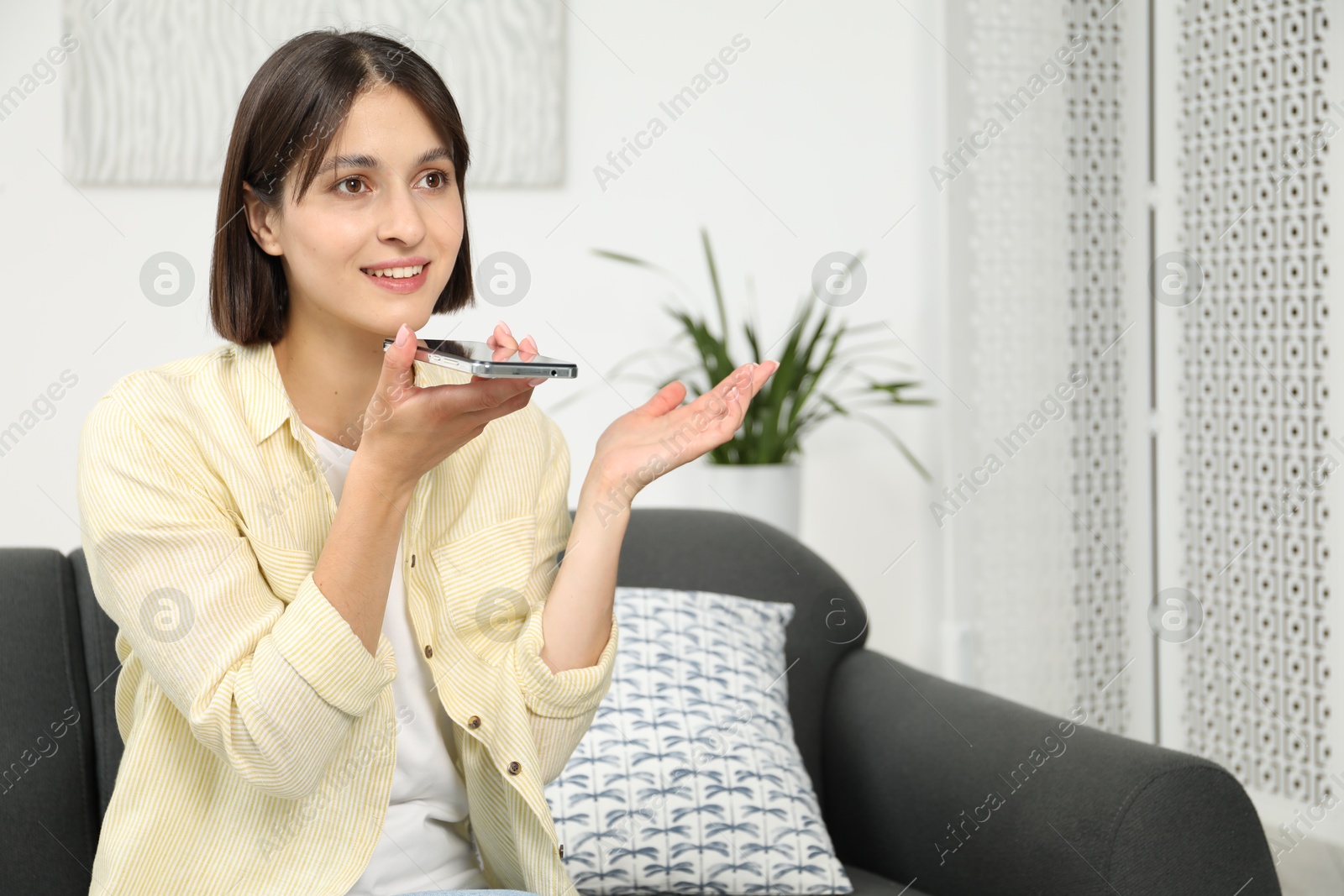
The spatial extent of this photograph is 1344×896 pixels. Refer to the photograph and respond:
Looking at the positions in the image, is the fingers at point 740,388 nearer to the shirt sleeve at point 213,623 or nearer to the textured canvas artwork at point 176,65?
the shirt sleeve at point 213,623

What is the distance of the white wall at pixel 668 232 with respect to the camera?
2885mm

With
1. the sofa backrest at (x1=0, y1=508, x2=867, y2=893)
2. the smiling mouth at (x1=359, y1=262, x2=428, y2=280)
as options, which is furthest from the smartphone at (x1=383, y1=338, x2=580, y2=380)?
the sofa backrest at (x1=0, y1=508, x2=867, y2=893)

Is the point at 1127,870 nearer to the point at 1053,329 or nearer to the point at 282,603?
the point at 282,603

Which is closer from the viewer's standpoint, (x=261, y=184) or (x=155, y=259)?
(x=261, y=184)

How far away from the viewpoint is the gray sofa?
1359 mm

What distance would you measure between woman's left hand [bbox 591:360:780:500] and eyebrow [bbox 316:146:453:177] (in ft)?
1.06

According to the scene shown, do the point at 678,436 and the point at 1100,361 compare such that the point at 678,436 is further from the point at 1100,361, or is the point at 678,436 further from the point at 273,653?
the point at 1100,361

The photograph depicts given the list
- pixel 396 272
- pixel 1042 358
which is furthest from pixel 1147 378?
pixel 396 272

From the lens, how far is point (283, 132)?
112cm

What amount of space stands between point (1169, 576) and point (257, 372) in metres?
2.59

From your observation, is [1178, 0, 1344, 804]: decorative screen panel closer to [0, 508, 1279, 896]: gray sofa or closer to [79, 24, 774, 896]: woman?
[0, 508, 1279, 896]: gray sofa

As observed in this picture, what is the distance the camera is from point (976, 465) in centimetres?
324

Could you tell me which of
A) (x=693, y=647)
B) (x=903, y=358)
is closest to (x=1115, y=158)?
(x=903, y=358)

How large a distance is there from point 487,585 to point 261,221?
1.41ft
